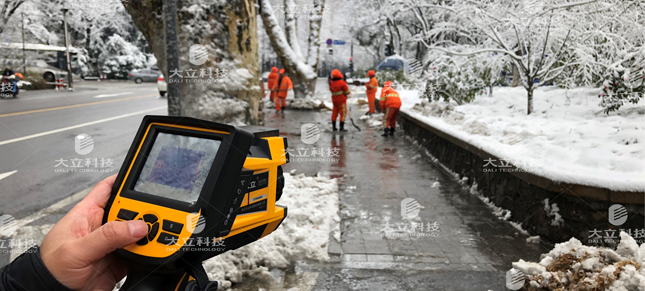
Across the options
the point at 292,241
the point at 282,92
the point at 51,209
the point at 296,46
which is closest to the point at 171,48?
the point at 292,241

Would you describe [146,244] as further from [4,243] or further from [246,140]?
[4,243]

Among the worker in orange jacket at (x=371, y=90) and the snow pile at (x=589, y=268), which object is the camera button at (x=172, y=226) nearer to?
the snow pile at (x=589, y=268)

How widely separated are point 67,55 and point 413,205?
24360 millimetres

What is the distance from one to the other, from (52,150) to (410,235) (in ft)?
23.5

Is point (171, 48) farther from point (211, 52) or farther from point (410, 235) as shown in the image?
point (410, 235)

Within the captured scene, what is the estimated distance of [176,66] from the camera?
5.20 metres

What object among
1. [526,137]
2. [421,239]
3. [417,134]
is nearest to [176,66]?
[421,239]

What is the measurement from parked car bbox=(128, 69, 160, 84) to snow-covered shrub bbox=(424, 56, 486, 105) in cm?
2994

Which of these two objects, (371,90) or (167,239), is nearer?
(167,239)

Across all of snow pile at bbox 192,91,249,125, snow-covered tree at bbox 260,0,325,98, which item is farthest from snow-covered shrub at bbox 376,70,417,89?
snow pile at bbox 192,91,249,125


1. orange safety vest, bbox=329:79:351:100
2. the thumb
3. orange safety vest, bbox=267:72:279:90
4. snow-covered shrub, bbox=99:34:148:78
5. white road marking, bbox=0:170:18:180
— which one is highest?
snow-covered shrub, bbox=99:34:148:78

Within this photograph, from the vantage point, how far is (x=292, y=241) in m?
4.65

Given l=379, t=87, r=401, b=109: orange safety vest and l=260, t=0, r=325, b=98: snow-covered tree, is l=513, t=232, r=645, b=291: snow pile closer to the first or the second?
l=379, t=87, r=401, b=109: orange safety vest

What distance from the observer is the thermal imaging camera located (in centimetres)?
158
